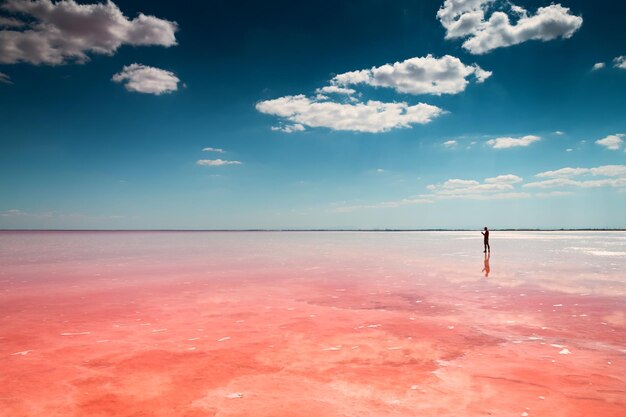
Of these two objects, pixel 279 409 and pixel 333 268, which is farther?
pixel 333 268

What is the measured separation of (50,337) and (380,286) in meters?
11.3

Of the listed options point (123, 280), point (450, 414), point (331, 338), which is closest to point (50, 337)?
point (331, 338)

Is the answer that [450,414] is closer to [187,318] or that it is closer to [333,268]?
[187,318]

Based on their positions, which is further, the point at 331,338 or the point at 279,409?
the point at 331,338

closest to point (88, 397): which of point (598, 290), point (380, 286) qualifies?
point (380, 286)

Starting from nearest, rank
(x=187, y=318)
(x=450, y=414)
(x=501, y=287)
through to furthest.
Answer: (x=450, y=414) < (x=187, y=318) < (x=501, y=287)

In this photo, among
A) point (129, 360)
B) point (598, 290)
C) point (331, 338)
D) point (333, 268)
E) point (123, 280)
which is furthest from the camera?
point (333, 268)

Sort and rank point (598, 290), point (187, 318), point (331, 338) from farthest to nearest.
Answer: point (598, 290) → point (187, 318) → point (331, 338)

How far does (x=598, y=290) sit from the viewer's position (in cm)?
1412

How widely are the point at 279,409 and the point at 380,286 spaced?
11.1m

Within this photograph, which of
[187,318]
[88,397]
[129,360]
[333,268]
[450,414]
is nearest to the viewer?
[450,414]

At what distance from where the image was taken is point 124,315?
10.8m

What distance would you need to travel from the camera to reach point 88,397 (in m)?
5.57

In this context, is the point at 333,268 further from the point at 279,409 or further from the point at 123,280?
the point at 279,409
